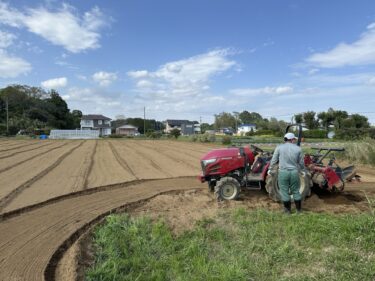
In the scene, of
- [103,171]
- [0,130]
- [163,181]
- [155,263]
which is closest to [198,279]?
[155,263]

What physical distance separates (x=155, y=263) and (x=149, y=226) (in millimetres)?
1526

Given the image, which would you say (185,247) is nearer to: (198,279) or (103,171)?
(198,279)

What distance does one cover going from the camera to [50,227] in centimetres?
645

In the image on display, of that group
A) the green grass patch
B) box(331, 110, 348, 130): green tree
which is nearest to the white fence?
box(331, 110, 348, 130): green tree

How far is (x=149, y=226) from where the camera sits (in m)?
6.41

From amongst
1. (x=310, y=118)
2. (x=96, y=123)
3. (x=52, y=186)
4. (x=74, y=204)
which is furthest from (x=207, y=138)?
(x=96, y=123)

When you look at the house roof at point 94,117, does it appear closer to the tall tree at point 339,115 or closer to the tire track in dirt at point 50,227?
the tall tree at point 339,115

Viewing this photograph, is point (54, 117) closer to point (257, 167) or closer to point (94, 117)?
point (94, 117)

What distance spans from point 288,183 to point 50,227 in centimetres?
450

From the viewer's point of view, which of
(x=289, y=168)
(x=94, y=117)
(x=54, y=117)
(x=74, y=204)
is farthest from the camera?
(x=94, y=117)

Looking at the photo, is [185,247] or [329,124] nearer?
[185,247]

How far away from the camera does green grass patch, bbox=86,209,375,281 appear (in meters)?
4.58

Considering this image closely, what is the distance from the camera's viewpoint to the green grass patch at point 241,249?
180 inches

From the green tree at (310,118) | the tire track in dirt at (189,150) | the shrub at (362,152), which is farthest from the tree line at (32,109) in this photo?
the shrub at (362,152)
